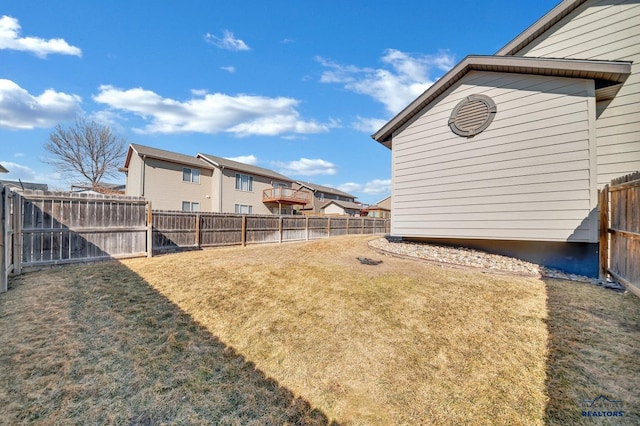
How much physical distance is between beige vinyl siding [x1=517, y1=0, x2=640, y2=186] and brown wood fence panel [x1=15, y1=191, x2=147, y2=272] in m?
13.9

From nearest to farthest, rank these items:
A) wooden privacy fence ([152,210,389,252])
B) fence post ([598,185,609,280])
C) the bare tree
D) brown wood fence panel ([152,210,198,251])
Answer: fence post ([598,185,609,280]), brown wood fence panel ([152,210,198,251]), wooden privacy fence ([152,210,389,252]), the bare tree

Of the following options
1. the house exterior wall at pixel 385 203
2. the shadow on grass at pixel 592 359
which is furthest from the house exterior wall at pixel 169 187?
the house exterior wall at pixel 385 203

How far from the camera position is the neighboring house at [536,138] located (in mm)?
6125

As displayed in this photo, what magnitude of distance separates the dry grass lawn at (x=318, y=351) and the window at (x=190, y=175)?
1567 cm

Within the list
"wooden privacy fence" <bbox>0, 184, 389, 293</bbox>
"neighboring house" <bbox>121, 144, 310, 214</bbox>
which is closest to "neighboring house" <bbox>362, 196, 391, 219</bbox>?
"neighboring house" <bbox>121, 144, 310, 214</bbox>

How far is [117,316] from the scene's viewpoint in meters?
4.36

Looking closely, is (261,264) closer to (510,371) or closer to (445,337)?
(445,337)

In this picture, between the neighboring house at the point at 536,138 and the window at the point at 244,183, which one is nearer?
the neighboring house at the point at 536,138

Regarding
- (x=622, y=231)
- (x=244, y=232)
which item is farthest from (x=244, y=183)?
(x=622, y=231)

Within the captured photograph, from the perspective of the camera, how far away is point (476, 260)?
23.2 ft

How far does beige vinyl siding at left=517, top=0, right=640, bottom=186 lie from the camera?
6.31 m

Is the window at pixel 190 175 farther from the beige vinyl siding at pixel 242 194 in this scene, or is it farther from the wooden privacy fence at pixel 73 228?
the wooden privacy fence at pixel 73 228

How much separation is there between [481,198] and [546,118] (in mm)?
2459

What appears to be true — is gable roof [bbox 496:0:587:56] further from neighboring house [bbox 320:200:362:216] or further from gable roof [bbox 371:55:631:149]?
neighboring house [bbox 320:200:362:216]
